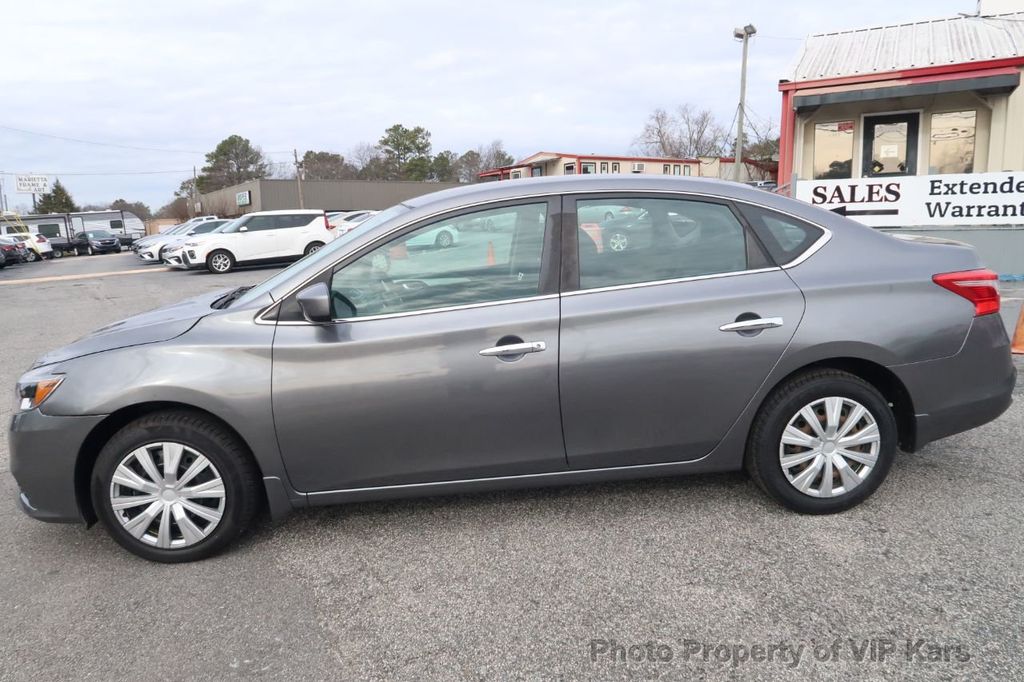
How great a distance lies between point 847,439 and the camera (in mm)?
3396

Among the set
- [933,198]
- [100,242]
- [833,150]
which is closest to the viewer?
[933,198]

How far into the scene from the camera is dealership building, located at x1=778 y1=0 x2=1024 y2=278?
10914 mm

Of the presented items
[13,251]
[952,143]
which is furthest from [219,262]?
[952,143]

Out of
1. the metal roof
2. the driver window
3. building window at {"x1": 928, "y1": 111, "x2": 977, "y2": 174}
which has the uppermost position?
the metal roof

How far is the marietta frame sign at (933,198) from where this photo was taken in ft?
34.8

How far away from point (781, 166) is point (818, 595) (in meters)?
12.9

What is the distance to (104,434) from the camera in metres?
3.25

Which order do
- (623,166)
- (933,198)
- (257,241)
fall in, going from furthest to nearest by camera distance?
(623,166), (257,241), (933,198)

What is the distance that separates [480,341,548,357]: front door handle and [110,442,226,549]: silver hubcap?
130 cm

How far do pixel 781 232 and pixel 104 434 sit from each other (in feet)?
10.6

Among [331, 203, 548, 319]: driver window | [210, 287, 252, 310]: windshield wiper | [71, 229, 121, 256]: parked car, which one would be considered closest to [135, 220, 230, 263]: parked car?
[71, 229, 121, 256]: parked car

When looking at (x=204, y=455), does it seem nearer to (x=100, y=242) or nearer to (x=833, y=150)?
(x=833, y=150)

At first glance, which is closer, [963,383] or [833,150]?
[963,383]

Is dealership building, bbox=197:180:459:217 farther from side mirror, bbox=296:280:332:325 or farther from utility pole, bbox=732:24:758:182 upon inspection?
side mirror, bbox=296:280:332:325
